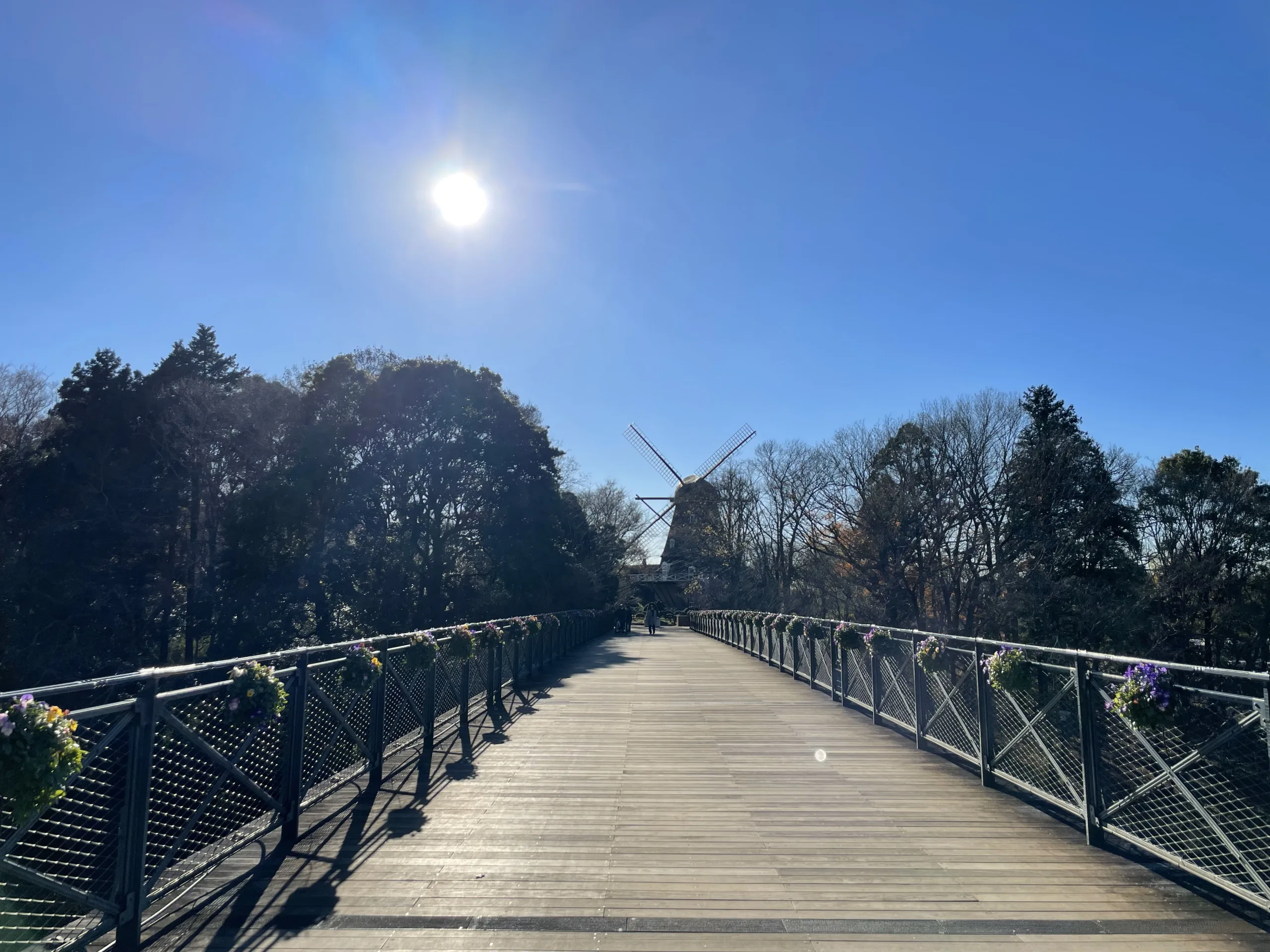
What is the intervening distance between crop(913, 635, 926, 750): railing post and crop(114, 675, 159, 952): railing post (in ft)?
21.9

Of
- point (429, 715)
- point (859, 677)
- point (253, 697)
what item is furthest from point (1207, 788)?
point (429, 715)

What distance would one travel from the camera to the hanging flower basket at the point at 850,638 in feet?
32.5

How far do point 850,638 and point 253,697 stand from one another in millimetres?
7797

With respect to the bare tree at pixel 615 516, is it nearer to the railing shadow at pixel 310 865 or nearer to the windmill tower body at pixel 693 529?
the windmill tower body at pixel 693 529

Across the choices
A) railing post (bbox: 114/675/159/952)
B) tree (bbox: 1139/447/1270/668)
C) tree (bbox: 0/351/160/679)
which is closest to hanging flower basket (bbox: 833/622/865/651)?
railing post (bbox: 114/675/159/952)

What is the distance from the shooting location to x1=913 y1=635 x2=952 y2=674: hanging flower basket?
7.18 m

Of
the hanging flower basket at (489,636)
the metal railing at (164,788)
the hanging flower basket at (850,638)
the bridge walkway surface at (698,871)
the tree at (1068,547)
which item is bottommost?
the bridge walkway surface at (698,871)

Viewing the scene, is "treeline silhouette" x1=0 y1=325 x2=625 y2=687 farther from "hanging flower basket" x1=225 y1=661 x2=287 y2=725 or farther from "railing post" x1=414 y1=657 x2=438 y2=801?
"hanging flower basket" x1=225 y1=661 x2=287 y2=725

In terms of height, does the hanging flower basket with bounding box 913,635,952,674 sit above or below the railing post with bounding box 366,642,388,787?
above

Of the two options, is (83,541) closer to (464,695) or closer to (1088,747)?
(464,695)

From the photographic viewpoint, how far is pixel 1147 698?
4.02 m

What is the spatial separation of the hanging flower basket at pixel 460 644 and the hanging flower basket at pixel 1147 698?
20.7 ft

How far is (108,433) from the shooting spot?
2577 cm

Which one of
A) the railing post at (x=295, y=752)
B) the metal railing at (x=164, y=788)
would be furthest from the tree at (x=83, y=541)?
the railing post at (x=295, y=752)
